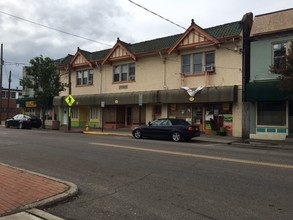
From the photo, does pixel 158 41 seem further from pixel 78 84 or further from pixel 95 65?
pixel 78 84

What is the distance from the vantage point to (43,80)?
111ft

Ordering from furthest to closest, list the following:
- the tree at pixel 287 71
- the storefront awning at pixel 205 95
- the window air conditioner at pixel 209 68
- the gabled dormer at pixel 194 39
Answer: the window air conditioner at pixel 209 68 → the gabled dormer at pixel 194 39 → the storefront awning at pixel 205 95 → the tree at pixel 287 71

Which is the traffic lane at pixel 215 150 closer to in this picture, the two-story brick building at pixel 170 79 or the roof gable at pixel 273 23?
the two-story brick building at pixel 170 79

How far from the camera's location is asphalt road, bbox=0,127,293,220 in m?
6.04

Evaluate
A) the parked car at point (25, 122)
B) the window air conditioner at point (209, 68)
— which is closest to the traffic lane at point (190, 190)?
the window air conditioner at point (209, 68)

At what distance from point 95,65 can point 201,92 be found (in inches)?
497

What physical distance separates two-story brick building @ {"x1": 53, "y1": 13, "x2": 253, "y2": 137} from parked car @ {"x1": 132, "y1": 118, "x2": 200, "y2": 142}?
4.09 meters

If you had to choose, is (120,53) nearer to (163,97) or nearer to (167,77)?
(167,77)

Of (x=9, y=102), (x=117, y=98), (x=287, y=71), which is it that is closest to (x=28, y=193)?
(x=287, y=71)

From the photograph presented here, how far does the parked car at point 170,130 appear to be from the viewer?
20.3 metres

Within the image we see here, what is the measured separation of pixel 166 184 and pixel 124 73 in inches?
930

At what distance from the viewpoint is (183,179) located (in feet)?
28.1

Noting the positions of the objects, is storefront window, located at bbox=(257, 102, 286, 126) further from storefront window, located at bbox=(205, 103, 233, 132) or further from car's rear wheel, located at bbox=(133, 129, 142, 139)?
car's rear wheel, located at bbox=(133, 129, 142, 139)

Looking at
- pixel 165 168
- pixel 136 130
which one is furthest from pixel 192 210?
pixel 136 130
